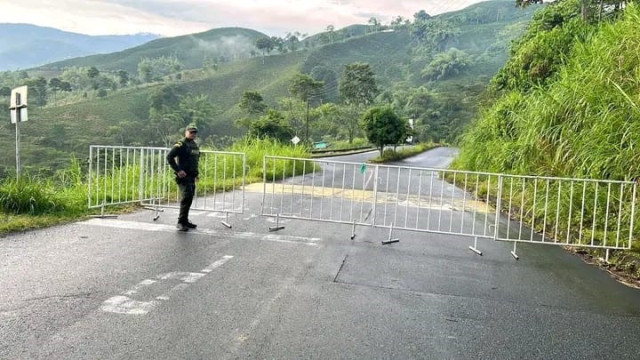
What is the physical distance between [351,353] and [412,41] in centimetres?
17403

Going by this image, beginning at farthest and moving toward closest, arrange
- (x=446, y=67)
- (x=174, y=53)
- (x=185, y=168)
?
1. (x=174, y=53)
2. (x=446, y=67)
3. (x=185, y=168)

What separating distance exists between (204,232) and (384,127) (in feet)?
107

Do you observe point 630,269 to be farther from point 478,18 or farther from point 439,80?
point 478,18

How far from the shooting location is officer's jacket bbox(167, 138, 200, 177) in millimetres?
7680

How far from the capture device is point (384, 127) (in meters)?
39.1

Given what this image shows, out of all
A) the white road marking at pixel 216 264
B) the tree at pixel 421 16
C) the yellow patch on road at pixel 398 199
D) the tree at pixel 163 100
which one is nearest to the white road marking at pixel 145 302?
the white road marking at pixel 216 264

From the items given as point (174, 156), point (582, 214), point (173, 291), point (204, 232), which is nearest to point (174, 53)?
point (174, 156)

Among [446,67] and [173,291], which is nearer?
[173,291]

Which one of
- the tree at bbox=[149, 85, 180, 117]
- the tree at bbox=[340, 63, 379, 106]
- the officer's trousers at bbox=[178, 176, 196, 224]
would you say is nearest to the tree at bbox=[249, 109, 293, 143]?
the officer's trousers at bbox=[178, 176, 196, 224]

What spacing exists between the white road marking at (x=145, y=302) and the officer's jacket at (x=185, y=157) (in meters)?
2.68

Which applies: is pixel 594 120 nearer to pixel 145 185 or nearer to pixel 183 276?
pixel 183 276

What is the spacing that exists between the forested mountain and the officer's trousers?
45.0 ft

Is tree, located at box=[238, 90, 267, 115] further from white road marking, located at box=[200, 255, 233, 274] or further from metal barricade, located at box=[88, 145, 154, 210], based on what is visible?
white road marking, located at box=[200, 255, 233, 274]

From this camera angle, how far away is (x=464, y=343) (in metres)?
3.82
